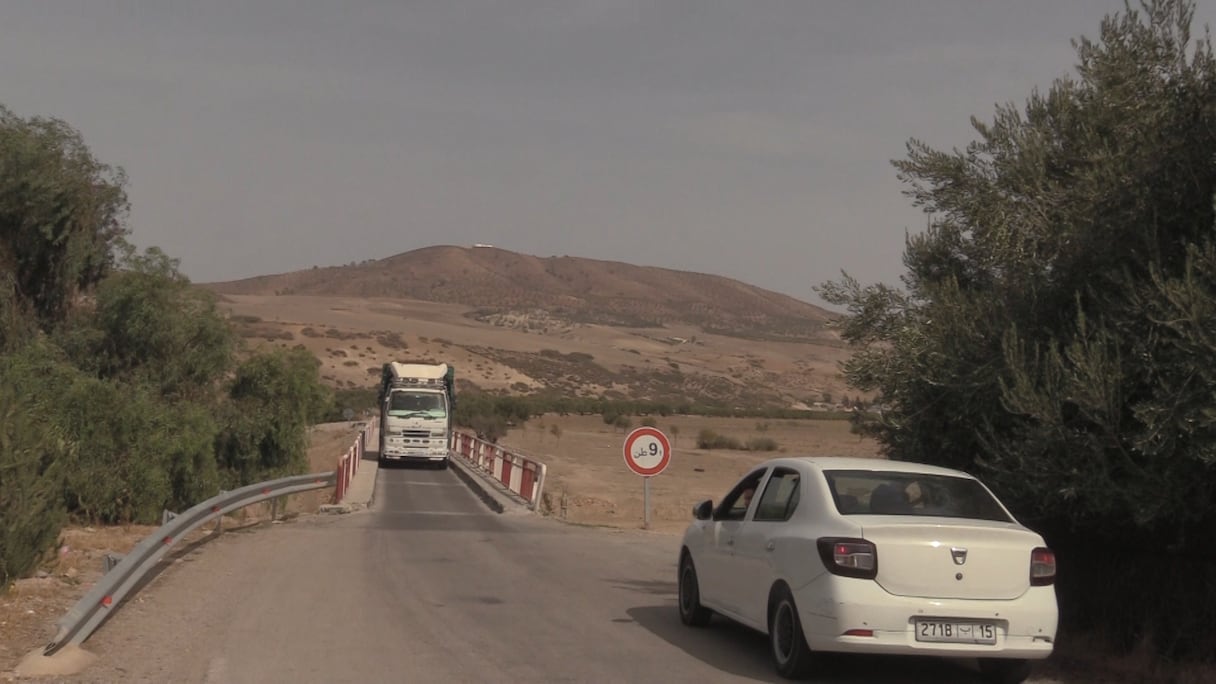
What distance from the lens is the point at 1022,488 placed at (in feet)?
30.8

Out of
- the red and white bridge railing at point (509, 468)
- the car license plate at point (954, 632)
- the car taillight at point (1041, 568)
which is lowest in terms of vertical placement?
the red and white bridge railing at point (509, 468)

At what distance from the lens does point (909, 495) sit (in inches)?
352

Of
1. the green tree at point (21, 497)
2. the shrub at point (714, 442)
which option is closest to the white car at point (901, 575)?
the green tree at point (21, 497)

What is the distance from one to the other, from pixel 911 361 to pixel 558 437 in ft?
180

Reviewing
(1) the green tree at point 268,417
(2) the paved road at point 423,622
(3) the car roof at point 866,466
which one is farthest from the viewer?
(1) the green tree at point 268,417

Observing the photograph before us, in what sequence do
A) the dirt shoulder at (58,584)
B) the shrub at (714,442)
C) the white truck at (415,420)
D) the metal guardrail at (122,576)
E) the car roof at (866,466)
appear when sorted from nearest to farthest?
the metal guardrail at (122,576) < the car roof at (866,466) < the dirt shoulder at (58,584) < the white truck at (415,420) < the shrub at (714,442)

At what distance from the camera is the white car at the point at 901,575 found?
767 cm

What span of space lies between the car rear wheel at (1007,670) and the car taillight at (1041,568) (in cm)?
61

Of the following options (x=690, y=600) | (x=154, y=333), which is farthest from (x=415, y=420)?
(x=690, y=600)

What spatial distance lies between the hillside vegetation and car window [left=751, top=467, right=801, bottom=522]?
10.5m

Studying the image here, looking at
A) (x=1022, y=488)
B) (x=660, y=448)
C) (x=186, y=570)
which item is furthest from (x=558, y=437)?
(x=1022, y=488)

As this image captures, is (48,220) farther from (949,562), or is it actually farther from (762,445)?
(762,445)

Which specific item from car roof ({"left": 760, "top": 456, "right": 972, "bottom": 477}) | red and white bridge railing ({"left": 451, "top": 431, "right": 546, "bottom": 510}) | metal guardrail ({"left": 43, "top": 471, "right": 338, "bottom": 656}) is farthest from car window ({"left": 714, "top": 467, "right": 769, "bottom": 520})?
red and white bridge railing ({"left": 451, "top": 431, "right": 546, "bottom": 510})

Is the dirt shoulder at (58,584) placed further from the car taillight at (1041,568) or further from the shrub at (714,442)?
the shrub at (714,442)
